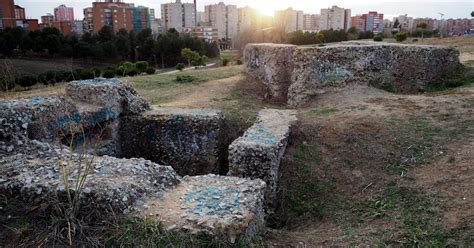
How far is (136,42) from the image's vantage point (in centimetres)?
3522

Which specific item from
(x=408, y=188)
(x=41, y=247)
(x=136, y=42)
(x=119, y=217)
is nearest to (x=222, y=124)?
(x=408, y=188)

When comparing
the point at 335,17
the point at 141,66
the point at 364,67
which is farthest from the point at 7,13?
the point at 335,17

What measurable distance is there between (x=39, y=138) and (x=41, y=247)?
3.40 meters

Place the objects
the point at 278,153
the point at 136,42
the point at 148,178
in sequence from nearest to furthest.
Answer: the point at 148,178, the point at 278,153, the point at 136,42

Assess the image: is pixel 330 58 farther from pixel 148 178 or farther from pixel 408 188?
pixel 148 178

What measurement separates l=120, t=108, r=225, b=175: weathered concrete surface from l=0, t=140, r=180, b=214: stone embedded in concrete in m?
3.19

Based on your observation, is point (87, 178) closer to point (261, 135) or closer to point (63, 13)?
point (261, 135)

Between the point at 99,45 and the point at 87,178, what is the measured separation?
28.6 metres

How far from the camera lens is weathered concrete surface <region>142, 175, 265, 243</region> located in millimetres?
3955

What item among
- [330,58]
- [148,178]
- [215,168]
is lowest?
[215,168]

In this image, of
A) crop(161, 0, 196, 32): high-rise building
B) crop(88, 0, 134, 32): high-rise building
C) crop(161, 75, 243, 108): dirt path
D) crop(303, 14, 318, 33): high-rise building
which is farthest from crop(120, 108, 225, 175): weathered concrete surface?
crop(303, 14, 318, 33): high-rise building

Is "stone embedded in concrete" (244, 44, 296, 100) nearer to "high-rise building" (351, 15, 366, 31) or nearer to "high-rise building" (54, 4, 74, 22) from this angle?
"high-rise building" (351, 15, 366, 31)

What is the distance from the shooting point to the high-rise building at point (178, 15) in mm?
80062

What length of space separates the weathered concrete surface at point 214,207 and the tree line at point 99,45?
78.8 ft
